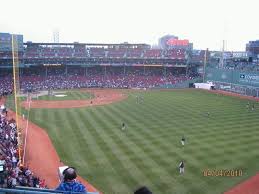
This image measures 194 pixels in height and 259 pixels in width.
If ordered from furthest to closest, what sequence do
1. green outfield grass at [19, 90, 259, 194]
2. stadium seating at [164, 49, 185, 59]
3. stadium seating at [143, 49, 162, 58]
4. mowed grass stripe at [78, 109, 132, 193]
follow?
stadium seating at [143, 49, 162, 58] → stadium seating at [164, 49, 185, 59] → green outfield grass at [19, 90, 259, 194] → mowed grass stripe at [78, 109, 132, 193]

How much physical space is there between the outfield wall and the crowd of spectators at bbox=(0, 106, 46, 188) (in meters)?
43.8

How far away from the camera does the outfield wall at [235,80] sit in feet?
196

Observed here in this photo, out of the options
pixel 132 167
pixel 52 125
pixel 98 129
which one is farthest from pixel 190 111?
pixel 132 167

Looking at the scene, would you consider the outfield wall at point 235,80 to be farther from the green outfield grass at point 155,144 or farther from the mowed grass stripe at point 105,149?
the mowed grass stripe at point 105,149

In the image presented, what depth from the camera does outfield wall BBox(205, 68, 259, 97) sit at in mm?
59719

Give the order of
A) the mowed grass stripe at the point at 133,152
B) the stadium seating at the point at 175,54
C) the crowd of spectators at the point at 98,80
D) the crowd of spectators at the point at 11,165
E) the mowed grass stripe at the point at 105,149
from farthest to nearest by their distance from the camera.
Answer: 1. the stadium seating at the point at 175,54
2. the crowd of spectators at the point at 98,80
3. the mowed grass stripe at the point at 133,152
4. the mowed grass stripe at the point at 105,149
5. the crowd of spectators at the point at 11,165

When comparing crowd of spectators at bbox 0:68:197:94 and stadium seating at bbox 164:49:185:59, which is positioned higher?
stadium seating at bbox 164:49:185:59

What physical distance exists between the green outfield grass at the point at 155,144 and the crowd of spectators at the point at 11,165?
3699 mm

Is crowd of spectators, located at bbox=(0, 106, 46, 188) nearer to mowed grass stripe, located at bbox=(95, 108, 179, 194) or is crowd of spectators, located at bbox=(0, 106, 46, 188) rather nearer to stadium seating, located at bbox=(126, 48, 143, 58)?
mowed grass stripe, located at bbox=(95, 108, 179, 194)

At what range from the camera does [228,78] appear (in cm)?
6694

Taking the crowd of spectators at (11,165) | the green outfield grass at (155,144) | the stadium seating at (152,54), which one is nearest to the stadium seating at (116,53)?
the stadium seating at (152,54)

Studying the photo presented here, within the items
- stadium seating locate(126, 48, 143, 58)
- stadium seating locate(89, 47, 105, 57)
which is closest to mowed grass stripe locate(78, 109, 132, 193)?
stadium seating locate(89, 47, 105, 57)

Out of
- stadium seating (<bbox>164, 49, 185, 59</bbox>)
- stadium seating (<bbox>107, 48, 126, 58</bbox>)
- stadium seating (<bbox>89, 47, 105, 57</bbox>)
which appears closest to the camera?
stadium seating (<bbox>89, 47, 105, 57</bbox>)

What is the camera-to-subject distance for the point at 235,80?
2552 inches
